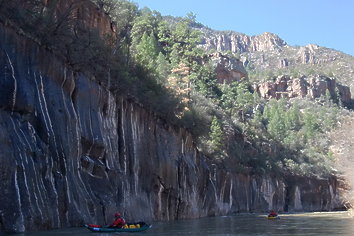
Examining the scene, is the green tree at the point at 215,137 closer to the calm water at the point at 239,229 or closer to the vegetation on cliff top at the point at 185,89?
the vegetation on cliff top at the point at 185,89

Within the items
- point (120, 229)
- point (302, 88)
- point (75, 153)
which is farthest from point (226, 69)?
point (120, 229)

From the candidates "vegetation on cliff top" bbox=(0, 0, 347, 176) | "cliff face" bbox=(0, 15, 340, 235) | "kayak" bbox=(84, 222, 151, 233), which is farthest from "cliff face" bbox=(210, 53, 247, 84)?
"kayak" bbox=(84, 222, 151, 233)

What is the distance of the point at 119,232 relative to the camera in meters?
26.3

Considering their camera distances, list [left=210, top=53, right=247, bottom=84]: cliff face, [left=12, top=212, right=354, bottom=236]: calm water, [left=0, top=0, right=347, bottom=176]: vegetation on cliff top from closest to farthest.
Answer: [left=12, top=212, right=354, bottom=236]: calm water → [left=0, top=0, right=347, bottom=176]: vegetation on cliff top → [left=210, top=53, right=247, bottom=84]: cliff face

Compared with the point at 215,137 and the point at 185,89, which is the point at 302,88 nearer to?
the point at 215,137

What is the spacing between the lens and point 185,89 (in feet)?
195

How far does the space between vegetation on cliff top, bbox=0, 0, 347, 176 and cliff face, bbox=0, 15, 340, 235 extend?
1.57 meters

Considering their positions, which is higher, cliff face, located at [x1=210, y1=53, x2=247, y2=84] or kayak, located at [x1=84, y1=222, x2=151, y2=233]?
cliff face, located at [x1=210, y1=53, x2=247, y2=84]

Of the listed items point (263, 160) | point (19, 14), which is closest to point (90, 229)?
point (19, 14)

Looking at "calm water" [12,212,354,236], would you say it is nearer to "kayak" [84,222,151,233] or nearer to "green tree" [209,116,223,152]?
"kayak" [84,222,151,233]

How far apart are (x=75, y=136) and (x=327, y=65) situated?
174 m

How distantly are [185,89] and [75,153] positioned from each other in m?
32.9

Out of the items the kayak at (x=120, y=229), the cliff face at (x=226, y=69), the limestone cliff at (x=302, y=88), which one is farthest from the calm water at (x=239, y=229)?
the limestone cliff at (x=302, y=88)

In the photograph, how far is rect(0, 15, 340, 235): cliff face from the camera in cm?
2284
